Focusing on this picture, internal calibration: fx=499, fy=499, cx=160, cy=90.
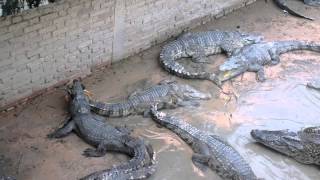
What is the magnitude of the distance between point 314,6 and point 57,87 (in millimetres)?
6128

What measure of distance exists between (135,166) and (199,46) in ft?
10.9

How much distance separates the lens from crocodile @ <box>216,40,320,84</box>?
8.07 meters

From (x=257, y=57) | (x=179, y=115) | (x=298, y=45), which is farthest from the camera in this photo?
(x=298, y=45)

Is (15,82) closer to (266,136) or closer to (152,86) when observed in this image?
(152,86)

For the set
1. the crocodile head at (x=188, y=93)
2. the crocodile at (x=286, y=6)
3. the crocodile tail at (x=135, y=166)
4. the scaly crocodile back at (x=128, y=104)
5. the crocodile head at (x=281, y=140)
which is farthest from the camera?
the crocodile at (x=286, y=6)

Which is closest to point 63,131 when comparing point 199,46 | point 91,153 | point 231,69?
point 91,153

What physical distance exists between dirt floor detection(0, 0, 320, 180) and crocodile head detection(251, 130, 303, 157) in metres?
0.10

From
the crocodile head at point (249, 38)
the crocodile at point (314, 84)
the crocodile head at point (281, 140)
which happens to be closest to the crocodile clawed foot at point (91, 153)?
the crocodile head at point (281, 140)

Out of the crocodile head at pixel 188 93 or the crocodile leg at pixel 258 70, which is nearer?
the crocodile head at pixel 188 93

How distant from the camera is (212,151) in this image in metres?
6.23

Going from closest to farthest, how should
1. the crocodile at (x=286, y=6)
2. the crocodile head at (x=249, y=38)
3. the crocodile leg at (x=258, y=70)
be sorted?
1. the crocodile leg at (x=258, y=70)
2. the crocodile head at (x=249, y=38)
3. the crocodile at (x=286, y=6)

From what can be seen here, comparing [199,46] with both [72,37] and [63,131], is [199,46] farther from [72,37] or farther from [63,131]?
[63,131]

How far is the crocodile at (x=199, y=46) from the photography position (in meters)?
8.22

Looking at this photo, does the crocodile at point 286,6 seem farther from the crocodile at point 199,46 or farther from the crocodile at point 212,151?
the crocodile at point 212,151
